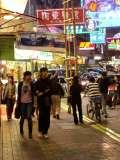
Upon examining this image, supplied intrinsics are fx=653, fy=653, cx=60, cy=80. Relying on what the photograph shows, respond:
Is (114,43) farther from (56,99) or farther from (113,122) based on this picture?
(113,122)

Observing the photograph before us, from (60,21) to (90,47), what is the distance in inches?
1214

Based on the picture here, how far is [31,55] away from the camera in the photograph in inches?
1243

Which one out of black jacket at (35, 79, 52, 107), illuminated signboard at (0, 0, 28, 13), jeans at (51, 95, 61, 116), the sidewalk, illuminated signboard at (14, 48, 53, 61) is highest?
illuminated signboard at (0, 0, 28, 13)

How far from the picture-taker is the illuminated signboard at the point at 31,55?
29587 millimetres

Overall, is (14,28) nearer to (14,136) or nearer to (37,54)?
(14,136)

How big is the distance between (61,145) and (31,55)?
1680 centimetres

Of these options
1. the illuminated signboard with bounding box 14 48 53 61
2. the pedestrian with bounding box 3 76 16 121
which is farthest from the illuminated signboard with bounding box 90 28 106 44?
the pedestrian with bounding box 3 76 16 121

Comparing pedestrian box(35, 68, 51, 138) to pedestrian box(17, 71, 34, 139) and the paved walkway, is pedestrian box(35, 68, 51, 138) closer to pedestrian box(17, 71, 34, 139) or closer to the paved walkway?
pedestrian box(17, 71, 34, 139)

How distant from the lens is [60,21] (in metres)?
32.4

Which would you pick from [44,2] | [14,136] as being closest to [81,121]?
[14,136]

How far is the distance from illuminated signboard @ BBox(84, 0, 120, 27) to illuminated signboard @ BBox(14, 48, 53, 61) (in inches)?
389

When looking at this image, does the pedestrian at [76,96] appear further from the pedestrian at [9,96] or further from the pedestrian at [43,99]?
the pedestrian at [43,99]

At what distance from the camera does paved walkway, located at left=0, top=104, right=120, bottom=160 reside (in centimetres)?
1315

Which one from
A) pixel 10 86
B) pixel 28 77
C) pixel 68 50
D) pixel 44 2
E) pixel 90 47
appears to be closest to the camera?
pixel 28 77
